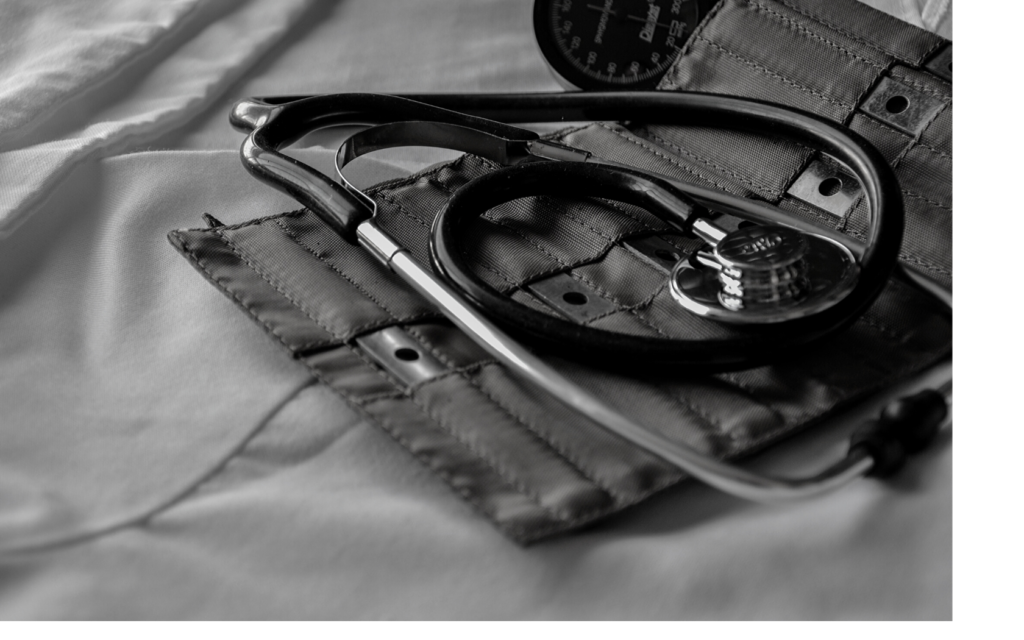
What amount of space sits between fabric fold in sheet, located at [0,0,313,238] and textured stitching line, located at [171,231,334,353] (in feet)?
0.54

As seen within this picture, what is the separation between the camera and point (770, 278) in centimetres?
59

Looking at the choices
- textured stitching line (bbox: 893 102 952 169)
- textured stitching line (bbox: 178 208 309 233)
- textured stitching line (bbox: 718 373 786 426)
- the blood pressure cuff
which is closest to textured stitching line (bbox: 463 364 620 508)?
the blood pressure cuff

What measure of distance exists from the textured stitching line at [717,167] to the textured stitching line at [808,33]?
0.39 feet

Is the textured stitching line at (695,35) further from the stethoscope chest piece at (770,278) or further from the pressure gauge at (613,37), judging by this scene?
the stethoscope chest piece at (770,278)

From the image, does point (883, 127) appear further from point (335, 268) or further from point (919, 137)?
point (335, 268)

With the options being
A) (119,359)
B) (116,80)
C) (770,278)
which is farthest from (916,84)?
(116,80)

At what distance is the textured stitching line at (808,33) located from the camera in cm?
78

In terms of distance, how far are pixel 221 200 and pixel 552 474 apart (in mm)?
415

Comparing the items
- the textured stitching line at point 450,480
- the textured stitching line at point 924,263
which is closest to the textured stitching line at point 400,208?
the textured stitching line at point 450,480

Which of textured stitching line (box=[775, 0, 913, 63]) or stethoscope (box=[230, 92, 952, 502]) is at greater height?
textured stitching line (box=[775, 0, 913, 63])

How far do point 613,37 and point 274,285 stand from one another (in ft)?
1.40

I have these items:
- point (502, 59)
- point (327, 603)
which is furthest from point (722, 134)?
point (327, 603)

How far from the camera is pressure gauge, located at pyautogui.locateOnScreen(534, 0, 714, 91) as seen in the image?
36.7 inches

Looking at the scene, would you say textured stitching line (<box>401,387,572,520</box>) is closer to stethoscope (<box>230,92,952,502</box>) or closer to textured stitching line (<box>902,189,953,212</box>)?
stethoscope (<box>230,92,952,502</box>)
